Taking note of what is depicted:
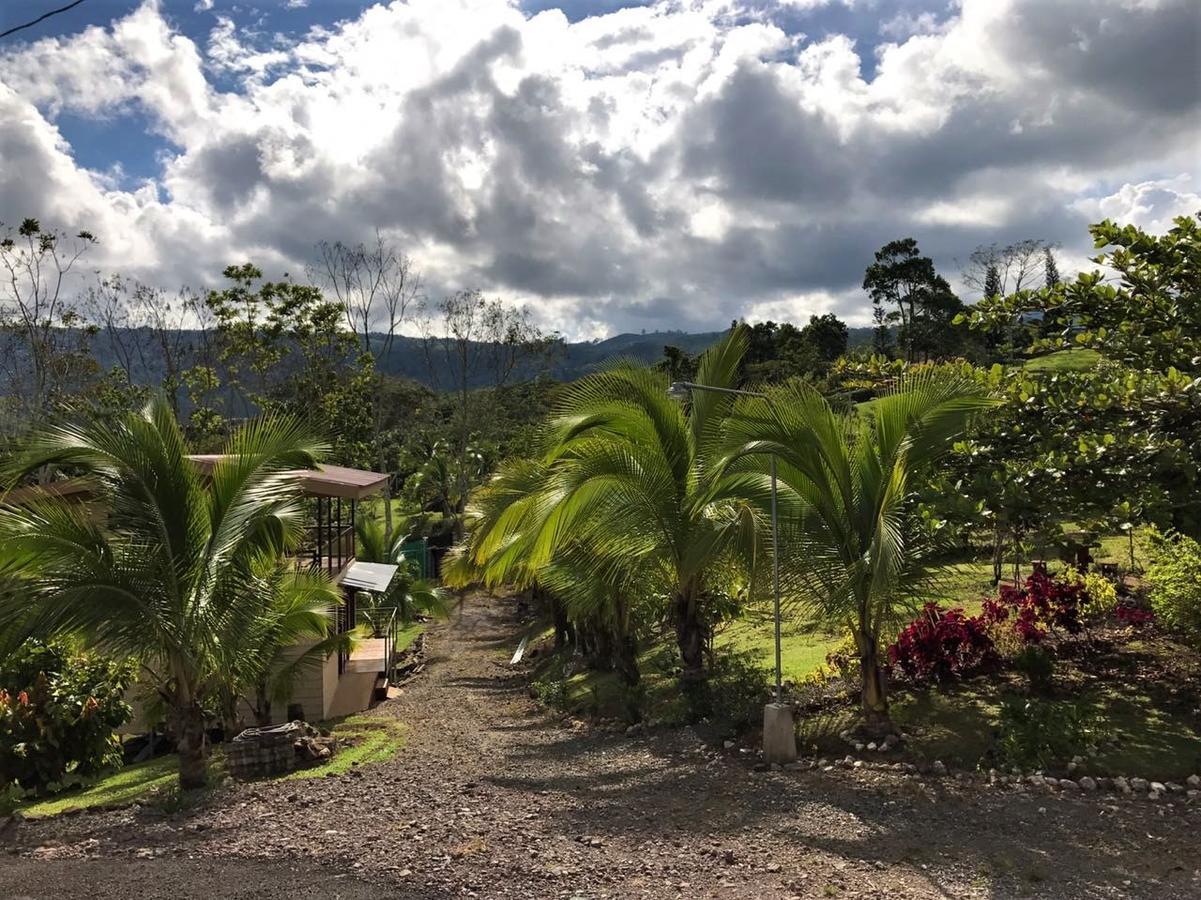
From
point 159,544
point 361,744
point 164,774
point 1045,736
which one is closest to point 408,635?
point 361,744

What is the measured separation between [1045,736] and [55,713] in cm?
1025

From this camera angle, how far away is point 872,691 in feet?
27.3

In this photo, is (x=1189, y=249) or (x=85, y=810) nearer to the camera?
(x=1189, y=249)

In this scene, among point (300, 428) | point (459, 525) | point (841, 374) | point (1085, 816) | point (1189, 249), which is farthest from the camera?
point (459, 525)

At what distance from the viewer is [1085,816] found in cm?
609

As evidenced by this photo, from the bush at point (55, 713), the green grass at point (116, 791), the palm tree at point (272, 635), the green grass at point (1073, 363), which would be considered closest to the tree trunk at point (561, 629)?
the palm tree at point (272, 635)

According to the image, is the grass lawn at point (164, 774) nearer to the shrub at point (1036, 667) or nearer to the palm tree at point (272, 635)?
the palm tree at point (272, 635)

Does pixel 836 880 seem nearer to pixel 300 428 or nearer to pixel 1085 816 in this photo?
pixel 1085 816

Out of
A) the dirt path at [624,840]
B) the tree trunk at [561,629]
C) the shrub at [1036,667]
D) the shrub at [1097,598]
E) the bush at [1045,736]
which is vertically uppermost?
the shrub at [1097,598]

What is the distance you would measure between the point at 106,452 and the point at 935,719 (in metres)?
8.19

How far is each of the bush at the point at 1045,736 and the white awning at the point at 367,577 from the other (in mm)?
11215

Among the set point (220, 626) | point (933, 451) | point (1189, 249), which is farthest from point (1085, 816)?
point (220, 626)

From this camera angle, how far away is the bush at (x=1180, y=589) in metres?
8.94

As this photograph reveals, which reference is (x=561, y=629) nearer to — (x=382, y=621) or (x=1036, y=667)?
(x=382, y=621)
